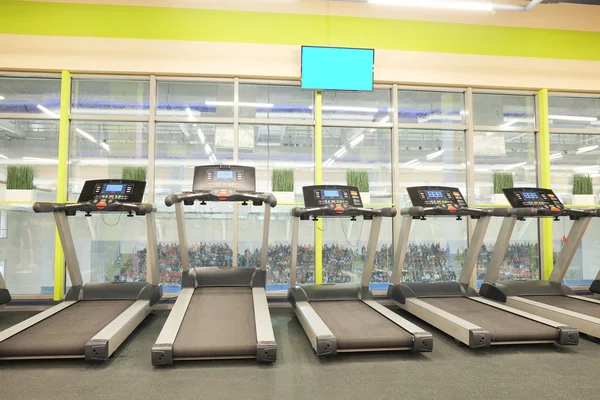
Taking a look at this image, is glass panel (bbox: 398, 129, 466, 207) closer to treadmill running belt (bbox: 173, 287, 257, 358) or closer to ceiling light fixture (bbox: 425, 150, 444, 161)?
ceiling light fixture (bbox: 425, 150, 444, 161)

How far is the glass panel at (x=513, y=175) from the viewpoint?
220 inches

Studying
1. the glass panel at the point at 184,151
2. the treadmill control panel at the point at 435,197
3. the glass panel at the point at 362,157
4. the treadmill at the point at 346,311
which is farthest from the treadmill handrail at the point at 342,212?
the glass panel at the point at 184,151

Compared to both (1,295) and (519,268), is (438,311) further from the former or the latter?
(1,295)

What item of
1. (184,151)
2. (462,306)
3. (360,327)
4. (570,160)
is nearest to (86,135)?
(184,151)

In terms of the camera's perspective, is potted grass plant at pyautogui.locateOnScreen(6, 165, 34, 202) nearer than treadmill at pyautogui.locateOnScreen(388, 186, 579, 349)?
No

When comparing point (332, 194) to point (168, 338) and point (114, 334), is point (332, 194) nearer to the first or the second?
point (168, 338)

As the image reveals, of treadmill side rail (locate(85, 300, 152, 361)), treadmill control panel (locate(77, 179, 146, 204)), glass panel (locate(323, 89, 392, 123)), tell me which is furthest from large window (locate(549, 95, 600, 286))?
treadmill control panel (locate(77, 179, 146, 204))

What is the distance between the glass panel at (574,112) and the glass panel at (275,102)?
152 inches

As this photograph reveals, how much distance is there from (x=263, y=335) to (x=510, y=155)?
488 centimetres

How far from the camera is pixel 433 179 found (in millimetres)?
5773

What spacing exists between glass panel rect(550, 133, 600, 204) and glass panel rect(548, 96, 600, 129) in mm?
200

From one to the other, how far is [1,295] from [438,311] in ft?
15.0

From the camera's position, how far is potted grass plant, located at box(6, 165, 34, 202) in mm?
4754

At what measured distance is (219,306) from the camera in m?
3.63
